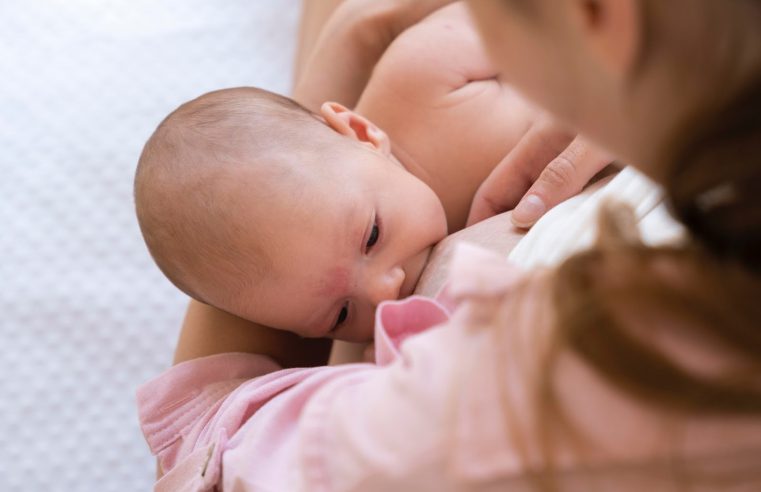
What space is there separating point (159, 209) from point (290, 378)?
0.85 ft

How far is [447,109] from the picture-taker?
1139 millimetres

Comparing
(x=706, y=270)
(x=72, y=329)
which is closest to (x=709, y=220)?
(x=706, y=270)

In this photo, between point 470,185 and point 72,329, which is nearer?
point 470,185

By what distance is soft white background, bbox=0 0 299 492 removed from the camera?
1336mm


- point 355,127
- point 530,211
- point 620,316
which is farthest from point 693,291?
point 355,127

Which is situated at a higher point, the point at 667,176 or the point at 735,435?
the point at 667,176

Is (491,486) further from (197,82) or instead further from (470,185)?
(197,82)

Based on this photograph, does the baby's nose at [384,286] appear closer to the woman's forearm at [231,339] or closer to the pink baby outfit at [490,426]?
the woman's forearm at [231,339]

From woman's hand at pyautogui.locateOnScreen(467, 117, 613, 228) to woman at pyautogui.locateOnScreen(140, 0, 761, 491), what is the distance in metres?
0.38

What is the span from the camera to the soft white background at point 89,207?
1.34 meters

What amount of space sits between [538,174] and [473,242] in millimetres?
142

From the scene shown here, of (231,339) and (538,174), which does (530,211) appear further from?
(231,339)

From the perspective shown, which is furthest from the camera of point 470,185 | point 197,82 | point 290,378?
point 197,82

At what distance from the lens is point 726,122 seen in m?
0.45
